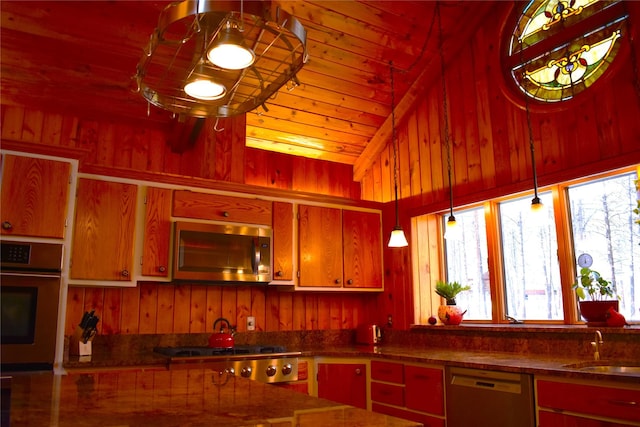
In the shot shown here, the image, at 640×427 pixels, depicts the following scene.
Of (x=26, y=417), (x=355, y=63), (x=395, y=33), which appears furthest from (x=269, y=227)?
(x=26, y=417)

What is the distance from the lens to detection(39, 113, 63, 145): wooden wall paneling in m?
3.83

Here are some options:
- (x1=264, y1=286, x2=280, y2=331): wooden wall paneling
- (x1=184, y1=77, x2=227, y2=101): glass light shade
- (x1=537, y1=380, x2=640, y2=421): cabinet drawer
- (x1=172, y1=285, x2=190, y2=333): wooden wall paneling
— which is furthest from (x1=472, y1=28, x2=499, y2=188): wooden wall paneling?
(x1=184, y1=77, x2=227, y2=101): glass light shade

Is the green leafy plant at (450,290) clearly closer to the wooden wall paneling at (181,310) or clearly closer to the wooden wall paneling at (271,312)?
the wooden wall paneling at (271,312)

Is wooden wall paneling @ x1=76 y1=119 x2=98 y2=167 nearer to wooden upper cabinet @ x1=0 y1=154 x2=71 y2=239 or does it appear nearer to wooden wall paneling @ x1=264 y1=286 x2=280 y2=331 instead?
wooden upper cabinet @ x1=0 y1=154 x2=71 y2=239

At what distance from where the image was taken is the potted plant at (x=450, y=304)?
3998mm

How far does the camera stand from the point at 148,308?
154 inches

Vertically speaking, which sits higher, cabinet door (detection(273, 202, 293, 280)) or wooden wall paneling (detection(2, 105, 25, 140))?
wooden wall paneling (detection(2, 105, 25, 140))

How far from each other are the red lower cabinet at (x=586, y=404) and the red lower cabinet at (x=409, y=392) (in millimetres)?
728

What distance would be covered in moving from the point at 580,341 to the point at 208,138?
312 centimetres

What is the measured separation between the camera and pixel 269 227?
13.7ft

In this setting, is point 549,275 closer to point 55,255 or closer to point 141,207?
point 141,207

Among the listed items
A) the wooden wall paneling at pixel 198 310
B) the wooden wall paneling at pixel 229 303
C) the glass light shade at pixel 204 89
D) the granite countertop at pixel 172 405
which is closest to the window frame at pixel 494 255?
the wooden wall paneling at pixel 229 303

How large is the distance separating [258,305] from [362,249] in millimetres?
1037

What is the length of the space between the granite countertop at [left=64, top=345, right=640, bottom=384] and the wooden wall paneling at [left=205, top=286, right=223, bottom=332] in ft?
1.72
